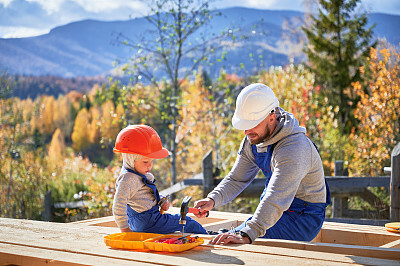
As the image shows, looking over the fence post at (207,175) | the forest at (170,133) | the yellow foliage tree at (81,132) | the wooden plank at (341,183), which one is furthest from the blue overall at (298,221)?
the yellow foliage tree at (81,132)

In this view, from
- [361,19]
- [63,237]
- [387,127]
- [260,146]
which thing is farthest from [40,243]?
[361,19]

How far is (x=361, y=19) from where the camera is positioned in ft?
63.6

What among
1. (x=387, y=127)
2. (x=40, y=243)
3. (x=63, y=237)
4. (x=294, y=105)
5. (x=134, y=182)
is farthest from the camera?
(x=294, y=105)

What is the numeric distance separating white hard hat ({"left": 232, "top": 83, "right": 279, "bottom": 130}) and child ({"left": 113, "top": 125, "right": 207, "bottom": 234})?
60 centimetres

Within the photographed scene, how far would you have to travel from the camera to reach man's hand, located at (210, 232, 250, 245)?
262cm

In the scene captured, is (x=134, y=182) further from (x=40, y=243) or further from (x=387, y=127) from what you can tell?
(x=387, y=127)

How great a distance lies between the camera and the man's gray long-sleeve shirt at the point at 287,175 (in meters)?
2.69

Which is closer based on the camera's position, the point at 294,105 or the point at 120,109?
the point at 120,109

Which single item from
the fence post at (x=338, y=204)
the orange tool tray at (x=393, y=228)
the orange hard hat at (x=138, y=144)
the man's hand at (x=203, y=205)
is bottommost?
the fence post at (x=338, y=204)

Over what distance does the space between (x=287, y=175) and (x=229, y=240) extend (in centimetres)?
50

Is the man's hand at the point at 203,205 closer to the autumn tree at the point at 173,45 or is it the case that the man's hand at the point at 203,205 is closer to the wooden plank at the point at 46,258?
the wooden plank at the point at 46,258

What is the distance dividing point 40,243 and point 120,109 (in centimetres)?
694

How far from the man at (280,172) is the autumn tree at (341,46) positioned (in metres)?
16.5

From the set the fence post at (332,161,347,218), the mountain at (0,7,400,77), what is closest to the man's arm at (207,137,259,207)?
the fence post at (332,161,347,218)
